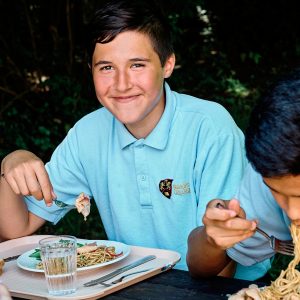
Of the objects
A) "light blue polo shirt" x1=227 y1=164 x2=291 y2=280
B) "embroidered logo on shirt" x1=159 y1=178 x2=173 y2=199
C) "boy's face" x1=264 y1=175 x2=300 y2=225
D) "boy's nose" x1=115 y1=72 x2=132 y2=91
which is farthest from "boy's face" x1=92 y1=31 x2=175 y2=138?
"boy's face" x1=264 y1=175 x2=300 y2=225

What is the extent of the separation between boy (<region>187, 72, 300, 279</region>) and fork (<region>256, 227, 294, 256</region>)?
0.07 metres

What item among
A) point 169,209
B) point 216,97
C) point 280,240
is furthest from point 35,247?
point 216,97

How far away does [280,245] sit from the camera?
6.59 ft

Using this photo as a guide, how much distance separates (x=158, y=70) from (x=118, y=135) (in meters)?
0.29

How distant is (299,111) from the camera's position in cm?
165

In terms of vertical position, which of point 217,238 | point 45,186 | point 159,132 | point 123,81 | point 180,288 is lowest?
point 180,288

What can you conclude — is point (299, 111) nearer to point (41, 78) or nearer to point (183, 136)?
point (183, 136)

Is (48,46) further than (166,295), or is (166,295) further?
(48,46)

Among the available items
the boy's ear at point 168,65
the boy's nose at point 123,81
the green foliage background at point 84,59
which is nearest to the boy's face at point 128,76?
the boy's nose at point 123,81

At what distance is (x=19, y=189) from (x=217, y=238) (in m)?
0.81

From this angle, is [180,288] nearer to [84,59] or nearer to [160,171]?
[160,171]

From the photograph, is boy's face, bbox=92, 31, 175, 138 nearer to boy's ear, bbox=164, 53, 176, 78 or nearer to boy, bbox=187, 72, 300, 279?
boy's ear, bbox=164, 53, 176, 78

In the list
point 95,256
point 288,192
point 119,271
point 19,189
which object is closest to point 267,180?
point 288,192

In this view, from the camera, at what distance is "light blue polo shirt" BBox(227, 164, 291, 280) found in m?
2.08
